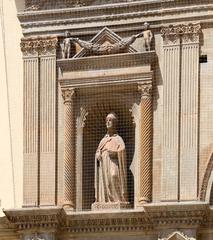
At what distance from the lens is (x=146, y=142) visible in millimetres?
20203

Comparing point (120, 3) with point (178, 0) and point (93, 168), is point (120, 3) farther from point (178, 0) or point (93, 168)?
point (93, 168)

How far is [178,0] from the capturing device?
66.9 feet

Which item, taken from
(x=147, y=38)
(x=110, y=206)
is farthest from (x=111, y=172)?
(x=147, y=38)

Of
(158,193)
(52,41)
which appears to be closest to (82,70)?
(52,41)

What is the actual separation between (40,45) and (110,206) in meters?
2.47

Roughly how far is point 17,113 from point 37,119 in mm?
444

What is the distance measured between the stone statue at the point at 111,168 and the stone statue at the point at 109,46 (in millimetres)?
852

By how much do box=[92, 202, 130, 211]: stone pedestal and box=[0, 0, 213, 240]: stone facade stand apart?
0.13m

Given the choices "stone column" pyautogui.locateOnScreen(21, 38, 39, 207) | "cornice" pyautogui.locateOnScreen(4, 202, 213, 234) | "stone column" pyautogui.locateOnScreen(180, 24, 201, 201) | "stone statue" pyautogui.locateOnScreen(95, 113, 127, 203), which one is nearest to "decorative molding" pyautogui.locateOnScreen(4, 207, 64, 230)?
"cornice" pyautogui.locateOnScreen(4, 202, 213, 234)

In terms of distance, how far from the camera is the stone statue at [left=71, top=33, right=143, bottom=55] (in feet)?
67.3

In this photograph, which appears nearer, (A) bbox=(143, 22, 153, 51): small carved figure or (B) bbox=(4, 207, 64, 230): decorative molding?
(B) bbox=(4, 207, 64, 230): decorative molding

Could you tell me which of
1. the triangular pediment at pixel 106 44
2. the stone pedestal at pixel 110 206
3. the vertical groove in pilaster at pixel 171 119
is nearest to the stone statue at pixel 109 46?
the triangular pediment at pixel 106 44

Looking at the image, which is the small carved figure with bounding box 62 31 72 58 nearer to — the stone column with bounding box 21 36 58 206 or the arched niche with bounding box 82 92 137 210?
the stone column with bounding box 21 36 58 206

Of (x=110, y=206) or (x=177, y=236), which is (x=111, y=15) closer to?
(x=110, y=206)
